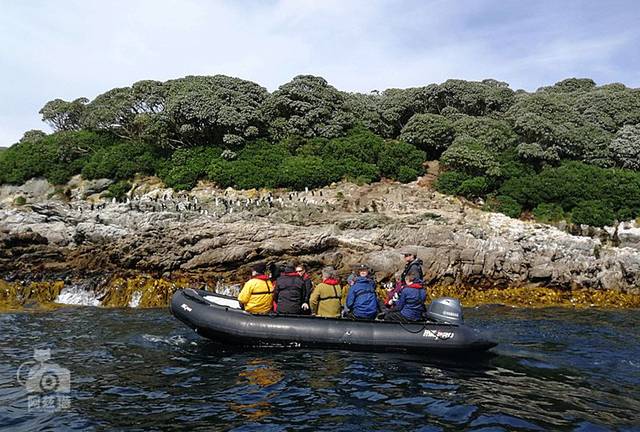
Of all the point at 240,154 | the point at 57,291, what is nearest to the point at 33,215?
the point at 57,291

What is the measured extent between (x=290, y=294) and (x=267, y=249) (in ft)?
26.3

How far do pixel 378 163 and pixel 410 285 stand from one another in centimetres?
1688

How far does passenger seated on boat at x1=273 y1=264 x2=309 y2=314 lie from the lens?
10.6 meters

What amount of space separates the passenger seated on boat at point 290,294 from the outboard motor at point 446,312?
260 cm

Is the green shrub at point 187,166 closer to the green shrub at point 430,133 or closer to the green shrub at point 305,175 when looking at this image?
the green shrub at point 305,175

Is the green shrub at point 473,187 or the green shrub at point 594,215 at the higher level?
the green shrub at point 473,187

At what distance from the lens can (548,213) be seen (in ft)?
74.7

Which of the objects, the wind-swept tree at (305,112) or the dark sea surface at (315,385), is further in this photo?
the wind-swept tree at (305,112)

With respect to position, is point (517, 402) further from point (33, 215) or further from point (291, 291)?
point (33, 215)

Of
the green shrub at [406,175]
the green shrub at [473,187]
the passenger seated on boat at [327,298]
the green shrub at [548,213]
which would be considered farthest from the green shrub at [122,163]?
the passenger seated on boat at [327,298]

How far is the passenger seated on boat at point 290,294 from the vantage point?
34.8 ft

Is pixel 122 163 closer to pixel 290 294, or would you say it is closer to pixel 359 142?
pixel 359 142

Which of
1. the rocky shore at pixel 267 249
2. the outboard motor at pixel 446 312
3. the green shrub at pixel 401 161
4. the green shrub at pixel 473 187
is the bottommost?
the outboard motor at pixel 446 312

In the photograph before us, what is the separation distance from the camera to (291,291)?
34.8 ft
